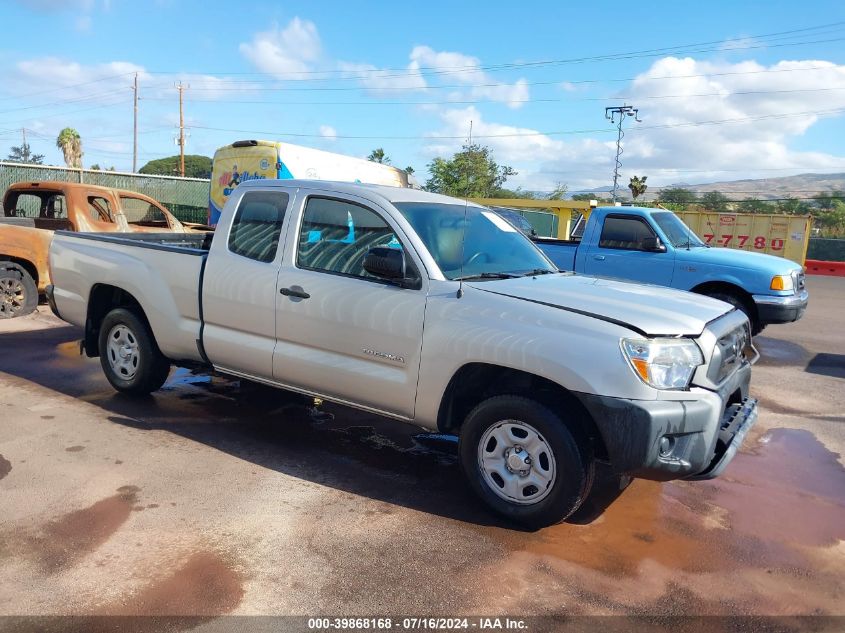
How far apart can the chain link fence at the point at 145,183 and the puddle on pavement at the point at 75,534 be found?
16.5 m

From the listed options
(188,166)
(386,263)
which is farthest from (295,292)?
(188,166)

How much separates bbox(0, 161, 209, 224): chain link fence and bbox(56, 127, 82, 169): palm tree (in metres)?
36.5

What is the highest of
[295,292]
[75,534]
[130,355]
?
[295,292]

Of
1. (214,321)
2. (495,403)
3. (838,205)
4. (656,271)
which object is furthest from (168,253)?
(838,205)

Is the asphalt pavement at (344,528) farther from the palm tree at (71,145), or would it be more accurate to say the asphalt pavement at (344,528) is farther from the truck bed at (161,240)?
the palm tree at (71,145)

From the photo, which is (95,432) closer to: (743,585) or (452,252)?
(452,252)

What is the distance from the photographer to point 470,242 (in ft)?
15.2

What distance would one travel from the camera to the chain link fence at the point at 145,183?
17.9 m

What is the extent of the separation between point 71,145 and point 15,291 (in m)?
55.5

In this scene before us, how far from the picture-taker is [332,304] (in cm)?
449

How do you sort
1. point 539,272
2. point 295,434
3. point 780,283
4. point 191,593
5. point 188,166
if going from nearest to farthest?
point 191,593 → point 539,272 → point 295,434 → point 780,283 → point 188,166

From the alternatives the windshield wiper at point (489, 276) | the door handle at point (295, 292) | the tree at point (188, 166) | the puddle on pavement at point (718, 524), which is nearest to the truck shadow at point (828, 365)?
the puddle on pavement at point (718, 524)

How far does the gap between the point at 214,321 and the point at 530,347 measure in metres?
2.61

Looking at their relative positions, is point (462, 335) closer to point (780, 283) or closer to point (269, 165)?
point (780, 283)
